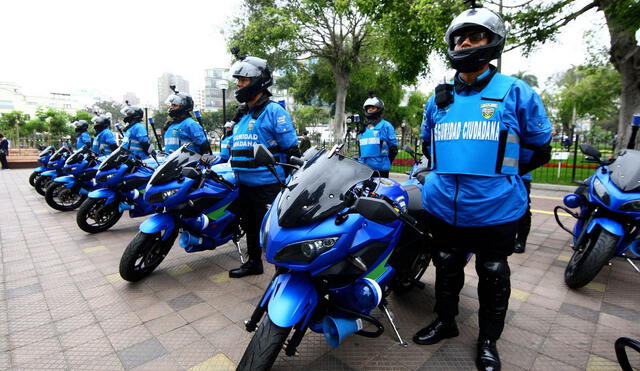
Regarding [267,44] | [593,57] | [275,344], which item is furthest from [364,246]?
[593,57]

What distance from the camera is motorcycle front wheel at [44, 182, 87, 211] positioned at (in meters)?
6.83

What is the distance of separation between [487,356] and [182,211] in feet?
9.05

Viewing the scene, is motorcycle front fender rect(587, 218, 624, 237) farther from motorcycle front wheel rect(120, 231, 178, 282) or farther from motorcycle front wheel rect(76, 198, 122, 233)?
motorcycle front wheel rect(76, 198, 122, 233)

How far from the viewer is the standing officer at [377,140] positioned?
548 centimetres

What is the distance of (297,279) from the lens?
5.99ft

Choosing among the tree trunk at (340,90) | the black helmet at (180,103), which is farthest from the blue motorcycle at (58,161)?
the tree trunk at (340,90)

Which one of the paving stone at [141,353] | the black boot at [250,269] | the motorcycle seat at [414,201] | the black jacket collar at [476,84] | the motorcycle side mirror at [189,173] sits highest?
the black jacket collar at [476,84]

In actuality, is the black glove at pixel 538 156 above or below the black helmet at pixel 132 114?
below

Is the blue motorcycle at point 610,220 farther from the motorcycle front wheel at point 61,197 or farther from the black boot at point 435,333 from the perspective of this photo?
the motorcycle front wheel at point 61,197

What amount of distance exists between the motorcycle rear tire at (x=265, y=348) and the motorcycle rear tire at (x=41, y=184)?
928cm

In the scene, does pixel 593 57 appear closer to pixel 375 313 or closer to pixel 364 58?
pixel 364 58

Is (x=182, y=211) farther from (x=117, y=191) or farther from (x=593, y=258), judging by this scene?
(x=593, y=258)

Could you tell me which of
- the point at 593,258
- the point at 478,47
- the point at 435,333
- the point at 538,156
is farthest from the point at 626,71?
the point at 435,333

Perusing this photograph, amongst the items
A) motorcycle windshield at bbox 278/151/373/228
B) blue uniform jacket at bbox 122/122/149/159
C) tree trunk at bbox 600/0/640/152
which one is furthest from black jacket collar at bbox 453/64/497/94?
tree trunk at bbox 600/0/640/152
